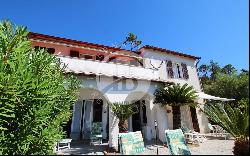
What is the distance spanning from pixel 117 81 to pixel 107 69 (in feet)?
4.78

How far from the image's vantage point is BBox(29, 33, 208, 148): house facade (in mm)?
12680

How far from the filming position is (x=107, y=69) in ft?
46.4

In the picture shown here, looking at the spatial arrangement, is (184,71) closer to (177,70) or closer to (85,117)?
(177,70)

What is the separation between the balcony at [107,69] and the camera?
1297 cm

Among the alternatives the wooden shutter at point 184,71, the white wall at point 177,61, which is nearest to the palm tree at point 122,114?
the white wall at point 177,61

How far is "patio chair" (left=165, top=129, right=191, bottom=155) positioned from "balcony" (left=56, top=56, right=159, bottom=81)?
A: 21.5ft

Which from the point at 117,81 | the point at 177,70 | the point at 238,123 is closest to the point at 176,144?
the point at 238,123

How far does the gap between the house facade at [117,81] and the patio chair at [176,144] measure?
220 inches

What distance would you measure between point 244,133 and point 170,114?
11.6 m

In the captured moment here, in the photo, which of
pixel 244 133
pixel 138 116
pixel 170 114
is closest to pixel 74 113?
pixel 138 116

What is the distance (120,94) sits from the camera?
509 inches

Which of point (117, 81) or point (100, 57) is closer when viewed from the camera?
point (117, 81)

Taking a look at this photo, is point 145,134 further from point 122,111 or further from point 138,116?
point 122,111

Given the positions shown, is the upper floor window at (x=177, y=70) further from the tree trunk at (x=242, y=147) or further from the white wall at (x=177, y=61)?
the tree trunk at (x=242, y=147)
